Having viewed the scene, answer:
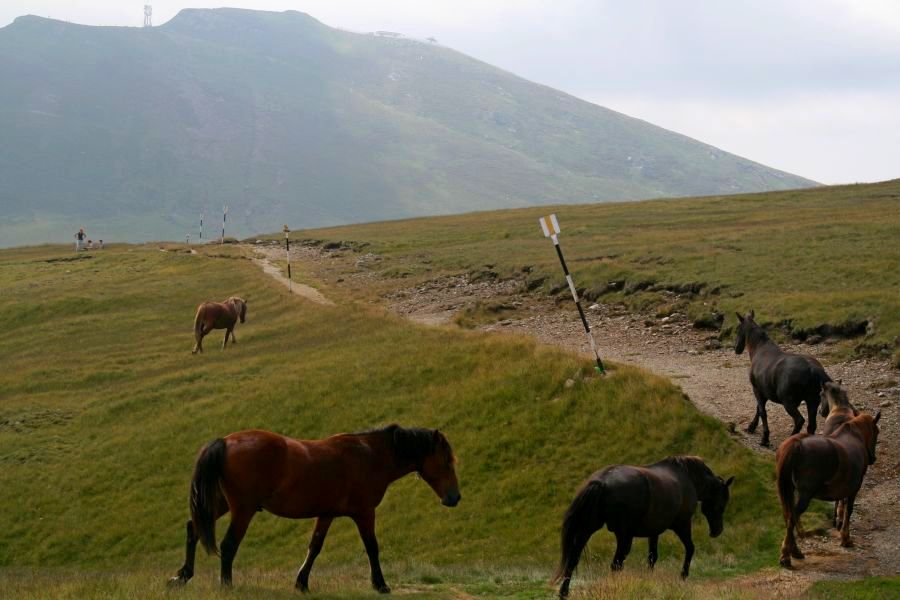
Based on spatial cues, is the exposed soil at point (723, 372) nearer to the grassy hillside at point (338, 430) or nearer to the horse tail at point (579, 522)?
the grassy hillside at point (338, 430)

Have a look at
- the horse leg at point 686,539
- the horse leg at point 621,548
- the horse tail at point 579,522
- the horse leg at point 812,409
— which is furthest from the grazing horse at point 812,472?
the horse leg at point 812,409

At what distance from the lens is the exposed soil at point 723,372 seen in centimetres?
1538

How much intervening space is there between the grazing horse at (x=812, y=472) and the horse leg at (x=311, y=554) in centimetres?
651

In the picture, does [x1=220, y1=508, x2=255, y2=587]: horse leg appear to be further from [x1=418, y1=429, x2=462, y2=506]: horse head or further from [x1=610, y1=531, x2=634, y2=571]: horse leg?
[x1=610, y1=531, x2=634, y2=571]: horse leg

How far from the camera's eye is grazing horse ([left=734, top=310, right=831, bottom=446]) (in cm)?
2031

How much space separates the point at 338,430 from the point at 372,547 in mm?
13421

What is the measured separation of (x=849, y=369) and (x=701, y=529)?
983 centimetres

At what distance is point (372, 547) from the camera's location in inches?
529

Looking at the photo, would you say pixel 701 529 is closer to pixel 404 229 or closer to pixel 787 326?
pixel 787 326

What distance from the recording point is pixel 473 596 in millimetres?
13742

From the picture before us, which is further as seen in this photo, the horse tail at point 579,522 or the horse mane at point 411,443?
the horse mane at point 411,443

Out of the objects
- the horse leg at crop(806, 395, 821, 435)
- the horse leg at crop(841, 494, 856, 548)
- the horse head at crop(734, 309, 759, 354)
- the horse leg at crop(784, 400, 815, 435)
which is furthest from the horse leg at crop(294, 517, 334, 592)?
the horse head at crop(734, 309, 759, 354)

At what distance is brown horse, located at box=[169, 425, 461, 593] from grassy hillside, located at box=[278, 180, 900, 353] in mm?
17137

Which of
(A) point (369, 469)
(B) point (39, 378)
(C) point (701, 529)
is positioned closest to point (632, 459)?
(C) point (701, 529)
